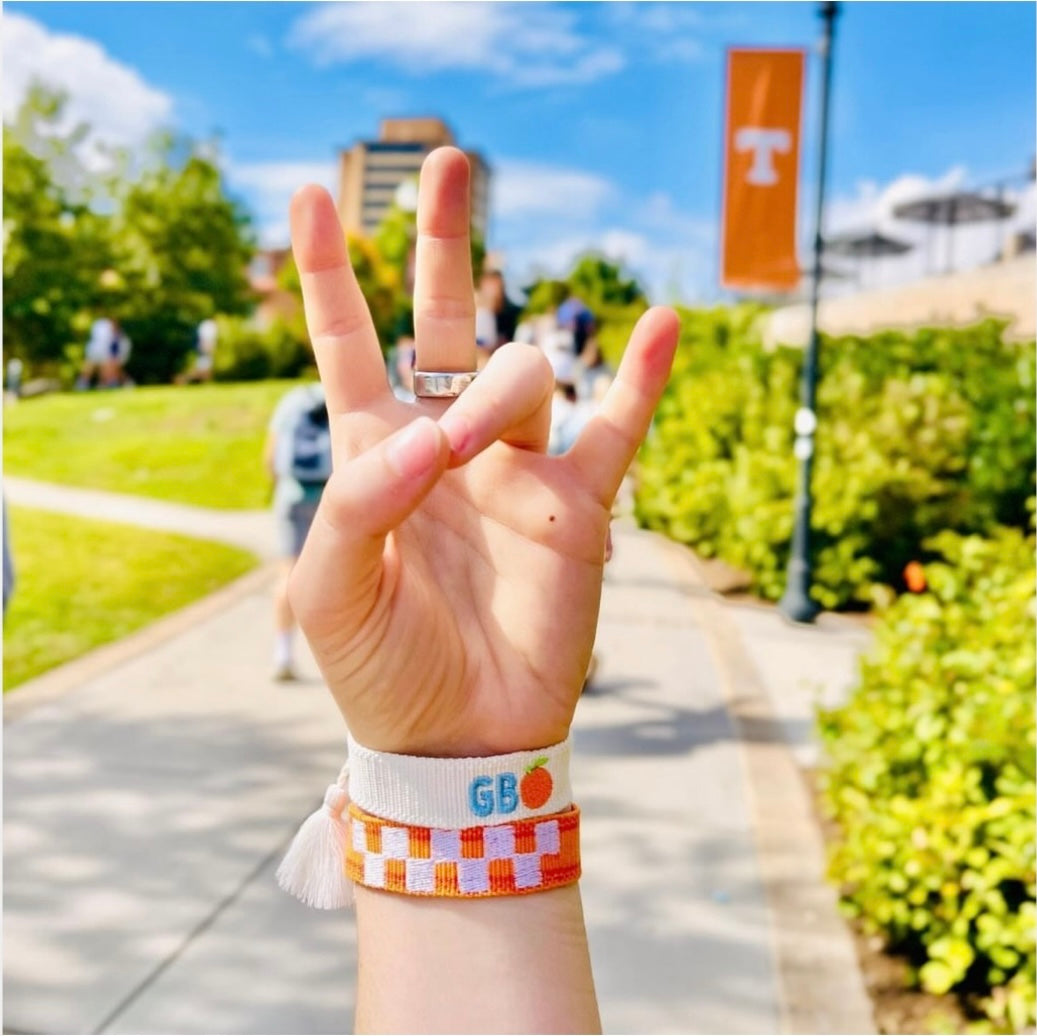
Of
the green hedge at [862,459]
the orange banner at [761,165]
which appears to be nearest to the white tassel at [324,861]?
the orange banner at [761,165]

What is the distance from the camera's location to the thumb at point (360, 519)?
1.08 metres

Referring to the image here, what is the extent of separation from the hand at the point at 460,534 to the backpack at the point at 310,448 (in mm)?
4279

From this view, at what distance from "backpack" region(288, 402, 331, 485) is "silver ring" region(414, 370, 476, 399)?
4262 mm

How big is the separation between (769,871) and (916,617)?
103cm

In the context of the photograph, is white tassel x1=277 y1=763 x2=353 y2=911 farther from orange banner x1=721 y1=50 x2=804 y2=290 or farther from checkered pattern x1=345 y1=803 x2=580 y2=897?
orange banner x1=721 y1=50 x2=804 y2=290

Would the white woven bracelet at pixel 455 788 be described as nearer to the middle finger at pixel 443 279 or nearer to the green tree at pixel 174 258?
the middle finger at pixel 443 279

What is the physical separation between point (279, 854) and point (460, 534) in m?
3.04

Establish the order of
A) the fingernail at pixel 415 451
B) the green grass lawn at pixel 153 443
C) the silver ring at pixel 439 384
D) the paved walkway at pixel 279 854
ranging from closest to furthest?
the fingernail at pixel 415 451 → the silver ring at pixel 439 384 → the paved walkway at pixel 279 854 → the green grass lawn at pixel 153 443

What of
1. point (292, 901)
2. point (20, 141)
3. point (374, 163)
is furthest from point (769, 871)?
point (374, 163)

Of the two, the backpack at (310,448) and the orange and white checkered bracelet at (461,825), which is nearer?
the orange and white checkered bracelet at (461,825)

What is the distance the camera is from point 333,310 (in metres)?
1.39

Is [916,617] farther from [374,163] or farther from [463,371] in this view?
[374,163]

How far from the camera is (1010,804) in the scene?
9.70ft

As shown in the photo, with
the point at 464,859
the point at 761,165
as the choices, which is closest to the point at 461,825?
the point at 464,859
